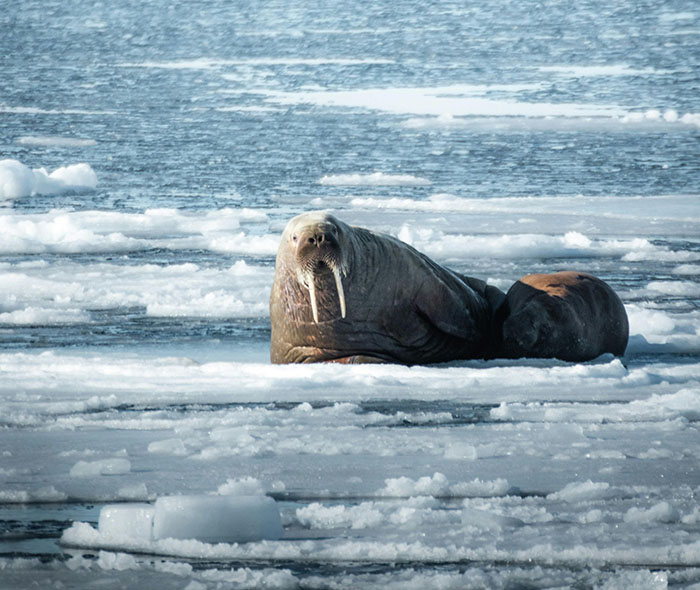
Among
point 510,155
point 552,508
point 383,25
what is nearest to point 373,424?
point 552,508

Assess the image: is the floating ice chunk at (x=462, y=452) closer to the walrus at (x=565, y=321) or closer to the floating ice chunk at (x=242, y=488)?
the floating ice chunk at (x=242, y=488)

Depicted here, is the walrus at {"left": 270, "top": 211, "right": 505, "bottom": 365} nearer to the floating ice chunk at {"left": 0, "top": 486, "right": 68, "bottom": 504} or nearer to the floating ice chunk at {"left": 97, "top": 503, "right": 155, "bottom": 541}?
the floating ice chunk at {"left": 0, "top": 486, "right": 68, "bottom": 504}

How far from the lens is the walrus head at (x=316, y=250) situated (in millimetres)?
6012

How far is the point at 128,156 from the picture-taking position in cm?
1636

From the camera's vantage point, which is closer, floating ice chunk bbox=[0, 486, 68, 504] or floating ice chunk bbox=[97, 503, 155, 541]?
floating ice chunk bbox=[97, 503, 155, 541]

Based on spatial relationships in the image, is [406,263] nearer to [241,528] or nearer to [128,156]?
[241,528]

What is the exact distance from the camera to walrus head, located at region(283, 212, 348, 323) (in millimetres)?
6012

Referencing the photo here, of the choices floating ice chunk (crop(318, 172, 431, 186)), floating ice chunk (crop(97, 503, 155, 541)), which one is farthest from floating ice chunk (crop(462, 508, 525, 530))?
floating ice chunk (crop(318, 172, 431, 186))

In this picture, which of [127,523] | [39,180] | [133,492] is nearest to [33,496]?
[133,492]

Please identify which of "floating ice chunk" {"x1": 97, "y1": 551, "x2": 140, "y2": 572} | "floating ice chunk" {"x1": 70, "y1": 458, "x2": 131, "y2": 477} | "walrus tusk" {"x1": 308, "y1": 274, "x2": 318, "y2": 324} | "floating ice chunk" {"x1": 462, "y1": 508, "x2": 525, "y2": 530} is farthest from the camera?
"walrus tusk" {"x1": 308, "y1": 274, "x2": 318, "y2": 324}

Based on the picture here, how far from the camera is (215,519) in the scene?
3326 millimetres

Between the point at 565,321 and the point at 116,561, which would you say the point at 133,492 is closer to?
the point at 116,561

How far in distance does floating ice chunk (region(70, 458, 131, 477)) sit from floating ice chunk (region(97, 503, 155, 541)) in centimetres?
64

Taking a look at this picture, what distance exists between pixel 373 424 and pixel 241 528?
4.90 feet
